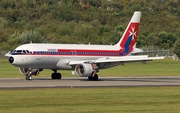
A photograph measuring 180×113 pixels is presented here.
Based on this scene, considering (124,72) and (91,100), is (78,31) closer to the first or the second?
(124,72)

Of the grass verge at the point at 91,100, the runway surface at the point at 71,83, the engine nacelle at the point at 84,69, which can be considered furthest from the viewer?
the engine nacelle at the point at 84,69

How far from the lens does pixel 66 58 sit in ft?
210

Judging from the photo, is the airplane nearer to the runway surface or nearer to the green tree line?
the runway surface

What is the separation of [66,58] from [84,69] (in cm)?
331

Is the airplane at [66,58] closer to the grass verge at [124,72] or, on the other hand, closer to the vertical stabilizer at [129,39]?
the vertical stabilizer at [129,39]

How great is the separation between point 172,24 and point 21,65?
130974 millimetres

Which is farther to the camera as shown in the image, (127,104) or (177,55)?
(177,55)

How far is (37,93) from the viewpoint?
141 feet

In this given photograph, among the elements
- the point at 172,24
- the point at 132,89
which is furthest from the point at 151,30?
the point at 132,89

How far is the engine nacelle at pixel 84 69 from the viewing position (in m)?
61.2

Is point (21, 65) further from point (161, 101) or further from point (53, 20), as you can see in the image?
point (53, 20)

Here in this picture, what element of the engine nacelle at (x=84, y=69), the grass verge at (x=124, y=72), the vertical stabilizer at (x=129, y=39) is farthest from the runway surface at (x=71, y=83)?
the grass verge at (x=124, y=72)

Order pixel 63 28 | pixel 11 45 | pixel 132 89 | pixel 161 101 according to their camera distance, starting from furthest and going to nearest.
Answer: pixel 63 28, pixel 11 45, pixel 132 89, pixel 161 101

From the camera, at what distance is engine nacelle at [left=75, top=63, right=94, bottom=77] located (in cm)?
6119
